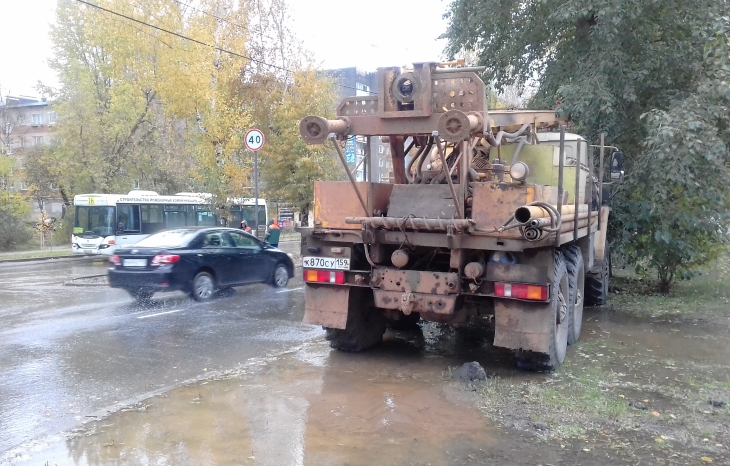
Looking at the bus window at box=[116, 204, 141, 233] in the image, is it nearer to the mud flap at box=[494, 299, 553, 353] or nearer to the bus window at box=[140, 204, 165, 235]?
the bus window at box=[140, 204, 165, 235]

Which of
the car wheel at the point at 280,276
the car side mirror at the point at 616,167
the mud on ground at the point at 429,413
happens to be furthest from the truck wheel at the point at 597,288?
the car wheel at the point at 280,276

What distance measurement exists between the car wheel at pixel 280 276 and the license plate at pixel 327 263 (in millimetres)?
6714

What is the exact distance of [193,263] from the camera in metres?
12.0

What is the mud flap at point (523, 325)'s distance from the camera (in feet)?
21.8

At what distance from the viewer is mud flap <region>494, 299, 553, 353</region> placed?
21.8ft

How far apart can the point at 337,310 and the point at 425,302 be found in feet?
3.80

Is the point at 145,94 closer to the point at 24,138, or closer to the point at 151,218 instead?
the point at 151,218

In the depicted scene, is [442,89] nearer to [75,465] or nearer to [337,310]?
[337,310]

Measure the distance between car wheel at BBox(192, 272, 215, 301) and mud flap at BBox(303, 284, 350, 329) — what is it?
16.6 ft

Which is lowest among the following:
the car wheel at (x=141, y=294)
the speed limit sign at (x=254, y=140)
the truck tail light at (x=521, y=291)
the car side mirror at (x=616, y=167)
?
the car wheel at (x=141, y=294)

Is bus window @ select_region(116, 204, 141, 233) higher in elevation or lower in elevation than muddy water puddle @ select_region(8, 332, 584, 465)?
higher

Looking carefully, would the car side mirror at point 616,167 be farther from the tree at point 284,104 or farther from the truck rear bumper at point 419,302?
the tree at point 284,104

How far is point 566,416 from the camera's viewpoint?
221 inches

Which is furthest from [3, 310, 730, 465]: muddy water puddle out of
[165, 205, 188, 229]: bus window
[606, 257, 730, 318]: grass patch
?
[165, 205, 188, 229]: bus window
